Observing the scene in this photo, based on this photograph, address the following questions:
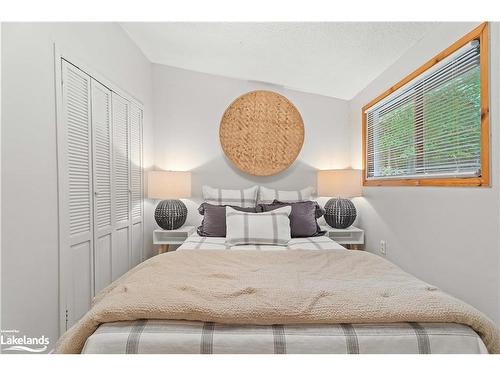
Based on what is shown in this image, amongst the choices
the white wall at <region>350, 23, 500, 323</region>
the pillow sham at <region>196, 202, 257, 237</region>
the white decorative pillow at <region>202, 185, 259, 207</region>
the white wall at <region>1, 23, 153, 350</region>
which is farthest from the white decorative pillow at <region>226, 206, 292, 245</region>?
the white wall at <region>1, 23, 153, 350</region>

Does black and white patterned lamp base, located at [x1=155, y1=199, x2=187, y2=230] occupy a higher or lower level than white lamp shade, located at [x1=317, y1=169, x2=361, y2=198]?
lower

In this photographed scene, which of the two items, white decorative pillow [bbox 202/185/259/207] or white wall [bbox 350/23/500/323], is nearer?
white wall [bbox 350/23/500/323]

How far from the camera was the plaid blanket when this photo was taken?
115 cm

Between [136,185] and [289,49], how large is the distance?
80.7 inches

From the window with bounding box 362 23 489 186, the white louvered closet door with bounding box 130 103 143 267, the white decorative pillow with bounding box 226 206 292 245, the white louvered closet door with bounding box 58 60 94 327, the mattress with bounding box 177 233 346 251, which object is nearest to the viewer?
the window with bounding box 362 23 489 186

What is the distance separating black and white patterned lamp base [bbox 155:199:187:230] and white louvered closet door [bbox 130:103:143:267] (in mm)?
215

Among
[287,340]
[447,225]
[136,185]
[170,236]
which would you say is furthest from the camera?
[170,236]

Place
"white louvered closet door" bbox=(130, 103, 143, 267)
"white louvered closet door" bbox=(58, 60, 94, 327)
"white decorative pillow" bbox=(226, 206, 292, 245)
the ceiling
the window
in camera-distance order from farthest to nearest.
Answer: "white louvered closet door" bbox=(130, 103, 143, 267), "white decorative pillow" bbox=(226, 206, 292, 245), the ceiling, "white louvered closet door" bbox=(58, 60, 94, 327), the window

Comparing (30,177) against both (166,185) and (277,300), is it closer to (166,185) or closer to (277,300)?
(277,300)

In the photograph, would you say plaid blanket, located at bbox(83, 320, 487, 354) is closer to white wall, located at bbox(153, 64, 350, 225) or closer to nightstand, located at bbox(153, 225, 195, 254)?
nightstand, located at bbox(153, 225, 195, 254)

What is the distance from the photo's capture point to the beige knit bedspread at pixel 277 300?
3.94 ft

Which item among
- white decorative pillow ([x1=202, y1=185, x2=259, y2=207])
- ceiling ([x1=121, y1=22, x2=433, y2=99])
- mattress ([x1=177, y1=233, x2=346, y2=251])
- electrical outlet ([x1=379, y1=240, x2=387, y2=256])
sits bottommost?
electrical outlet ([x1=379, y1=240, x2=387, y2=256])

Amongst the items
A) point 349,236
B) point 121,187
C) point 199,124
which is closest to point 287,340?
point 121,187

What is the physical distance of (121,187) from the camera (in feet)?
9.77
